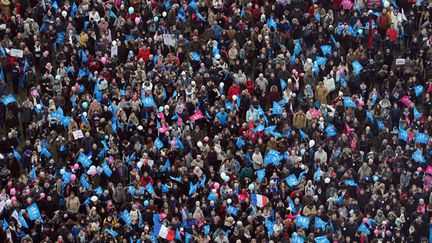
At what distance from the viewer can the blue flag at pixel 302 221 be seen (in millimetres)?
47531

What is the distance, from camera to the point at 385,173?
48.9 meters

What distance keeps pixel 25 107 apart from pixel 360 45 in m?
13.2

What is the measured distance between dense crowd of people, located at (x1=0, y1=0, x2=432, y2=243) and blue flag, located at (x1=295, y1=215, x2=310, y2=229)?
0.23 feet

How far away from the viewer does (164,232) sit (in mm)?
47344

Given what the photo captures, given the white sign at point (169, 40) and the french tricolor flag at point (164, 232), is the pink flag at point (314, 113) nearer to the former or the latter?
the white sign at point (169, 40)

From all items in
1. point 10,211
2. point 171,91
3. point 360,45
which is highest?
point 360,45

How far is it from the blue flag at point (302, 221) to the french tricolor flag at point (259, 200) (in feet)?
4.39

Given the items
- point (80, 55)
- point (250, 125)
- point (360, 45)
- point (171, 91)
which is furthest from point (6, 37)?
point (360, 45)

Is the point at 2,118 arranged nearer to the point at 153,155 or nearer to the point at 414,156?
the point at 153,155

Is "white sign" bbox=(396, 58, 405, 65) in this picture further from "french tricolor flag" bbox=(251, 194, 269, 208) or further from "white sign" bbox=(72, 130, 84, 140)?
"white sign" bbox=(72, 130, 84, 140)

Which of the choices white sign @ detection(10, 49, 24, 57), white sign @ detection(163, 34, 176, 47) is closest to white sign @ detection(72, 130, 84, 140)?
white sign @ detection(10, 49, 24, 57)

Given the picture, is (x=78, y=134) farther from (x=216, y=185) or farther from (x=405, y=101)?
(x=405, y=101)

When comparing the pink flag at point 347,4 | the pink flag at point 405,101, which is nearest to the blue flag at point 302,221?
the pink flag at point 405,101

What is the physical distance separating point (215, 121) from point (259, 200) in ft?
14.8
